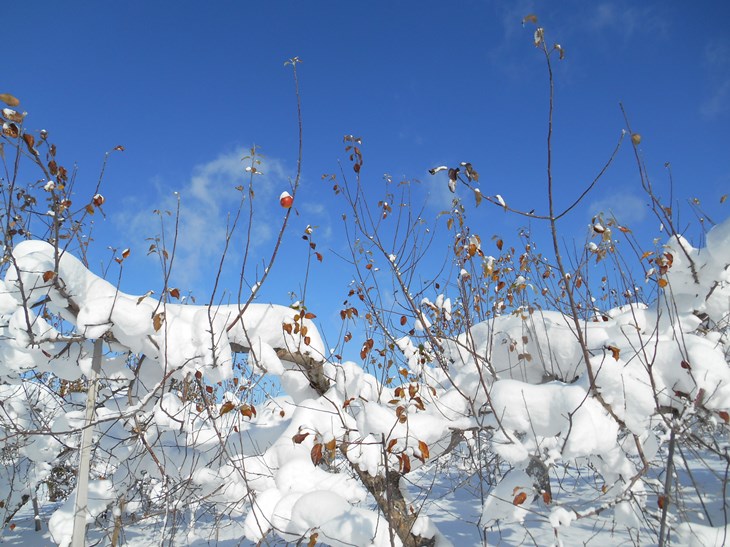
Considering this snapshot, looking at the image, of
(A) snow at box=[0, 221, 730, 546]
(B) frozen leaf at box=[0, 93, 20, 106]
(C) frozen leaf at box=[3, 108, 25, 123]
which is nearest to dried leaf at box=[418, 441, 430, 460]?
(A) snow at box=[0, 221, 730, 546]

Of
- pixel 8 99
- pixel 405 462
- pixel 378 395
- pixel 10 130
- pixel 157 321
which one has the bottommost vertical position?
pixel 405 462

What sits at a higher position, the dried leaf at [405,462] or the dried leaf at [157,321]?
the dried leaf at [157,321]

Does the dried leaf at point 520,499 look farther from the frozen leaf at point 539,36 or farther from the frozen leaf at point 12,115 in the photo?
the frozen leaf at point 12,115

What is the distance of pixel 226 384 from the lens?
610 centimetres

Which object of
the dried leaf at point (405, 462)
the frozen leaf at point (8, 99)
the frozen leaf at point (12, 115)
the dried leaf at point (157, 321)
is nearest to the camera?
the frozen leaf at point (8, 99)

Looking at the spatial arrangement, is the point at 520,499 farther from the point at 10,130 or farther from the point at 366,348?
the point at 10,130

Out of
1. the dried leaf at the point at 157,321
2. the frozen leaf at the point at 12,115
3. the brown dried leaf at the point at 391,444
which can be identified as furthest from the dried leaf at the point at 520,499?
the frozen leaf at the point at 12,115

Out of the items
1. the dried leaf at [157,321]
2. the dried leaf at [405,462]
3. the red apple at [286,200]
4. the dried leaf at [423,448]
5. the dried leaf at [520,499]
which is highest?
the red apple at [286,200]

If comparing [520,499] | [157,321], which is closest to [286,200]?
[157,321]

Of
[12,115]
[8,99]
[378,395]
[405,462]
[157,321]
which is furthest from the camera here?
[378,395]

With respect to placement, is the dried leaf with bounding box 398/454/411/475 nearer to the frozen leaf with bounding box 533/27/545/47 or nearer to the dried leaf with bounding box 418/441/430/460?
the dried leaf with bounding box 418/441/430/460

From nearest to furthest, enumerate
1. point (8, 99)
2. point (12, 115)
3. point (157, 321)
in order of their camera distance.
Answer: point (8, 99) → point (12, 115) → point (157, 321)

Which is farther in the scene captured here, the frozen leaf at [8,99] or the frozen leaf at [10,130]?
the frozen leaf at [10,130]

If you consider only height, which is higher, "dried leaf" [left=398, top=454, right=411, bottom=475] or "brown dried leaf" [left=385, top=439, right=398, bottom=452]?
"brown dried leaf" [left=385, top=439, right=398, bottom=452]
